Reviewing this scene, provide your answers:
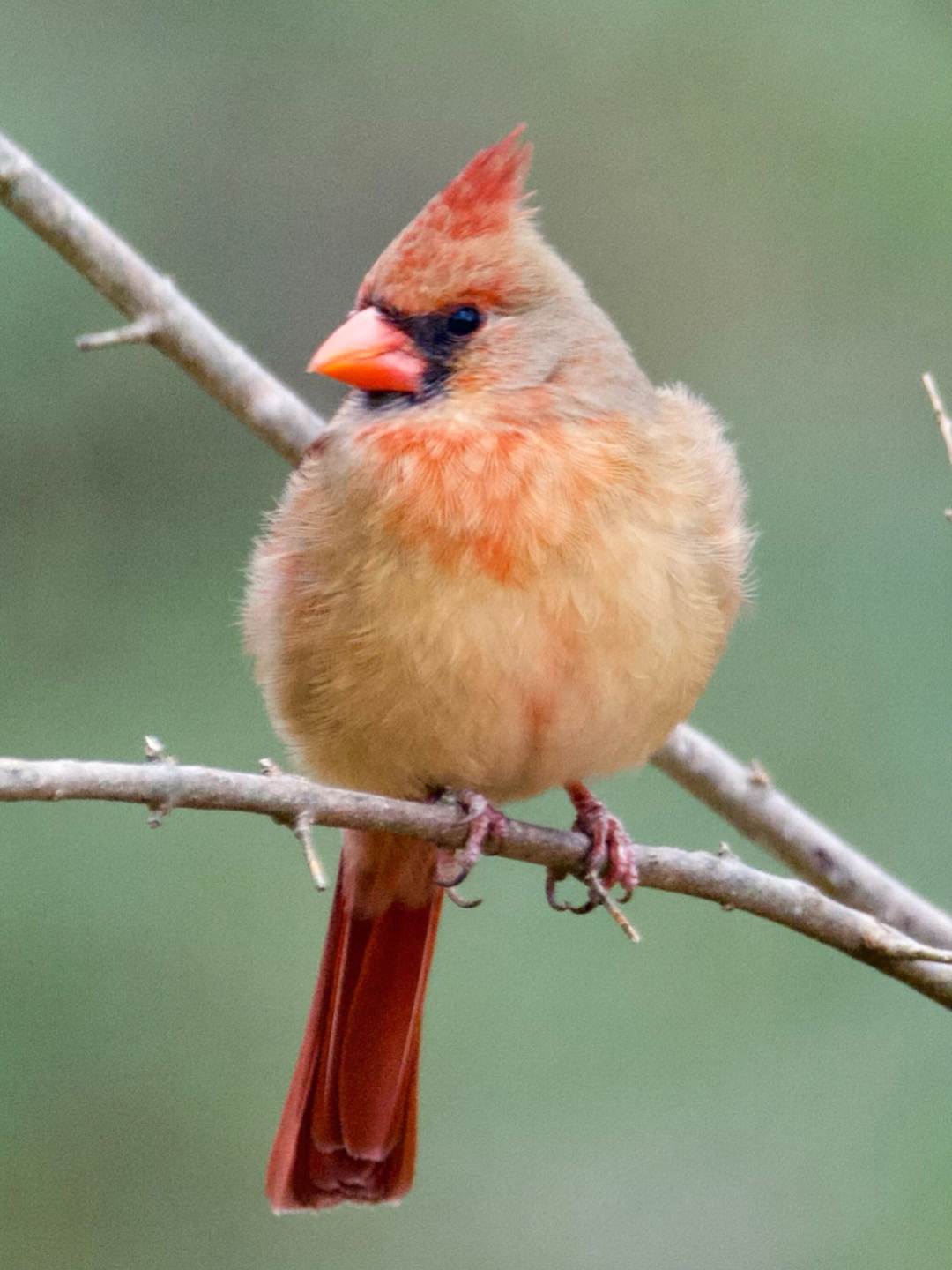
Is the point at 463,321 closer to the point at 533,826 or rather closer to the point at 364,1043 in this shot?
the point at 533,826

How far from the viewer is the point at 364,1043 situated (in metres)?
2.89

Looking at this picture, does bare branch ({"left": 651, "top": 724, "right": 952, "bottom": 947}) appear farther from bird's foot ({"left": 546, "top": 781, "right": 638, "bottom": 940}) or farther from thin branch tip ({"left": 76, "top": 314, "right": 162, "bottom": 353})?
thin branch tip ({"left": 76, "top": 314, "right": 162, "bottom": 353})

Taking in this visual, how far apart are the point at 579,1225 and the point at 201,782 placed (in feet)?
6.71

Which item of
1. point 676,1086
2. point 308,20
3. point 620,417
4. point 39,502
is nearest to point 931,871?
point 676,1086

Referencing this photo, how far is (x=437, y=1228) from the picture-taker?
3660 mm

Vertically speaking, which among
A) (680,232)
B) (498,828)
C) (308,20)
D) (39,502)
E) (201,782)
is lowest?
(201,782)

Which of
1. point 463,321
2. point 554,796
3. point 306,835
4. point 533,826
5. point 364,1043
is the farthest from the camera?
point 554,796

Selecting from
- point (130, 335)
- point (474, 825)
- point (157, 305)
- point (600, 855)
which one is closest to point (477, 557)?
point (474, 825)

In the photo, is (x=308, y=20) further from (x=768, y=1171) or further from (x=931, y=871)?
(x=768, y=1171)

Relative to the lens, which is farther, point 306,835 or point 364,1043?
point 364,1043

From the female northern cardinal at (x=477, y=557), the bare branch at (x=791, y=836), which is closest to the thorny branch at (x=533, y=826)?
the bare branch at (x=791, y=836)

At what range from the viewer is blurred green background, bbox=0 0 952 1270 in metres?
3.57

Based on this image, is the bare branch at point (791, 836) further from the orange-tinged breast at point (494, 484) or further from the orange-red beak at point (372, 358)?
the orange-red beak at point (372, 358)

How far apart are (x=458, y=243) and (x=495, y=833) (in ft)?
2.70
